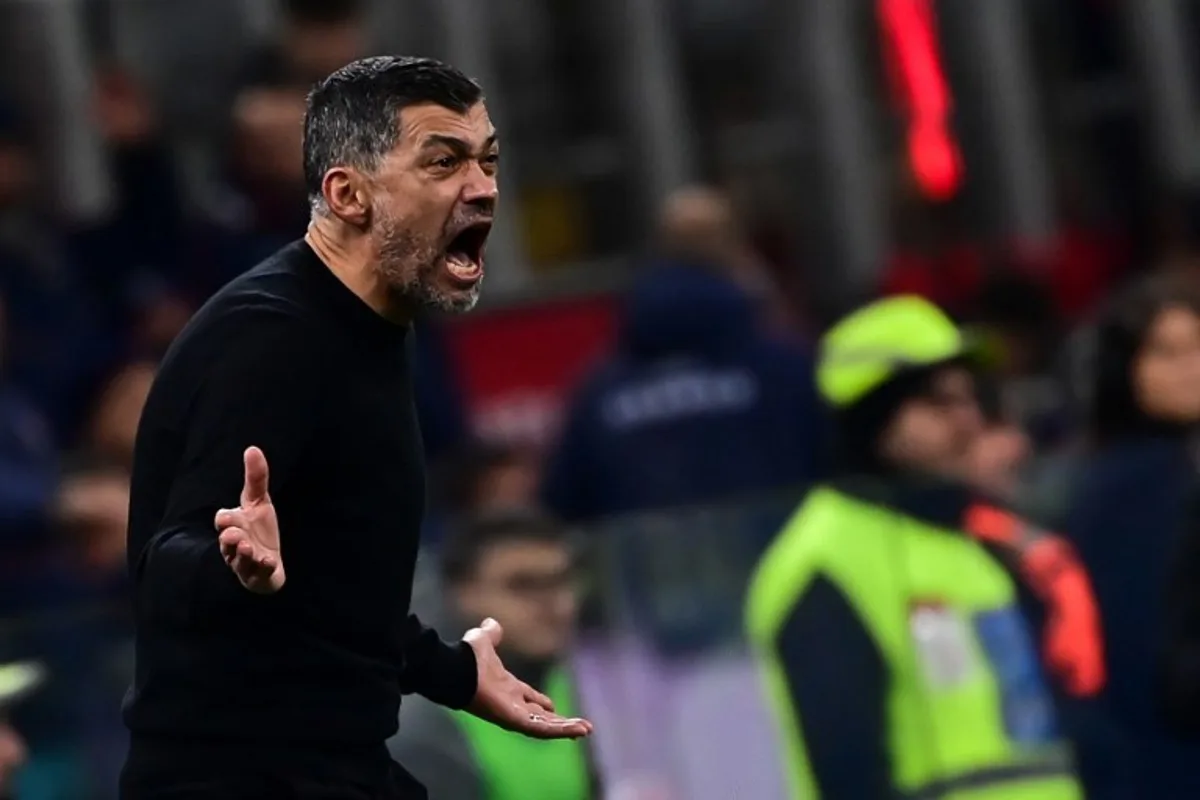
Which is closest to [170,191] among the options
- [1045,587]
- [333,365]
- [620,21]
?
[1045,587]

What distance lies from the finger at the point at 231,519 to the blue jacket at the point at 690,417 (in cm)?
451

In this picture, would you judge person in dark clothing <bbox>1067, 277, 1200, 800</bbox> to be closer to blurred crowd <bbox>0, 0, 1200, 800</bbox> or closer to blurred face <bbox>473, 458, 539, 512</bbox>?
blurred crowd <bbox>0, 0, 1200, 800</bbox>

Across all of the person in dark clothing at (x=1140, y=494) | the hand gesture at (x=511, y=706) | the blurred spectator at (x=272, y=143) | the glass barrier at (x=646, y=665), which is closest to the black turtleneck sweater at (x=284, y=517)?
the hand gesture at (x=511, y=706)

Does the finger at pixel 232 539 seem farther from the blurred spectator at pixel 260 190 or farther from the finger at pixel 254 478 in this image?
the blurred spectator at pixel 260 190

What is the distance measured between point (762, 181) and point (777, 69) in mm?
460

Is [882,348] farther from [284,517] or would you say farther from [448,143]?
[284,517]

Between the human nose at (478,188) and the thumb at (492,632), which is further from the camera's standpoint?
the thumb at (492,632)

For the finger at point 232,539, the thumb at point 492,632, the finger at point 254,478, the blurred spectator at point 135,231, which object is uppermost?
the finger at point 254,478

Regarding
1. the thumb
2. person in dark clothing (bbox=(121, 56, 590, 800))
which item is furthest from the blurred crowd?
person in dark clothing (bbox=(121, 56, 590, 800))

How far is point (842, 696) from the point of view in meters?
6.84

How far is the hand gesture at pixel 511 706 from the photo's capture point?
178 inches

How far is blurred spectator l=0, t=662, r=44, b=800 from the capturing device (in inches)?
226

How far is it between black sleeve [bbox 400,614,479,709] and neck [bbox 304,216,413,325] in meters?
0.47

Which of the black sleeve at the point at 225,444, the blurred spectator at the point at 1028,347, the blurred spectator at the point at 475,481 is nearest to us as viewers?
the black sleeve at the point at 225,444
